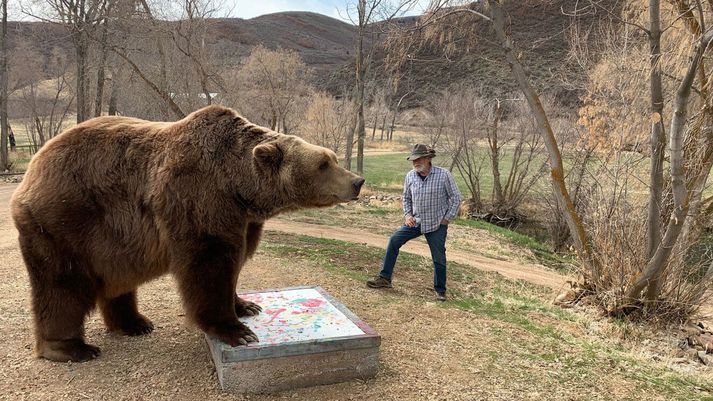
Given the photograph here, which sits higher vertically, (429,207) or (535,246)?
(429,207)

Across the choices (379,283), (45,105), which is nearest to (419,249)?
(379,283)

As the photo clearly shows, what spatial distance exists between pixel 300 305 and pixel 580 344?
10.3 feet

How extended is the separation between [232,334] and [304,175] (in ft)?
4.37

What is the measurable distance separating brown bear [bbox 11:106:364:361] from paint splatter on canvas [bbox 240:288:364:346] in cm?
32

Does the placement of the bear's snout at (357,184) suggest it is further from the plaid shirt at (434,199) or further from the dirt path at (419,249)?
the dirt path at (419,249)

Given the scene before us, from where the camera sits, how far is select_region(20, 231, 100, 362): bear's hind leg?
13.5 ft

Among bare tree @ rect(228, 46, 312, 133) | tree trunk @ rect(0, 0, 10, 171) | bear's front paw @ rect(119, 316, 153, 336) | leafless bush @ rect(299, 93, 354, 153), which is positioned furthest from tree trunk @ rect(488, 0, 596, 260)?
bare tree @ rect(228, 46, 312, 133)

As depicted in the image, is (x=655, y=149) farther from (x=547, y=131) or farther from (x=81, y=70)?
(x=81, y=70)

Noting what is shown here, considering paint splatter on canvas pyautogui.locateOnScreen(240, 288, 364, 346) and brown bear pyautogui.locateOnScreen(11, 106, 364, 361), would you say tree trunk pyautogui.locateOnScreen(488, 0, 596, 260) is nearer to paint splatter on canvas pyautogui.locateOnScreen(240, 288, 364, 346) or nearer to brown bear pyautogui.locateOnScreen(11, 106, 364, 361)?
paint splatter on canvas pyautogui.locateOnScreen(240, 288, 364, 346)

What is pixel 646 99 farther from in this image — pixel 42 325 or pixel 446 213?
pixel 42 325

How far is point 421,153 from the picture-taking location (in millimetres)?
7254

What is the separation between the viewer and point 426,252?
1309 cm

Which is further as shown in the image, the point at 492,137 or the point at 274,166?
the point at 492,137

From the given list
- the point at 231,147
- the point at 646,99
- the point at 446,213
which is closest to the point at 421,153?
the point at 446,213
